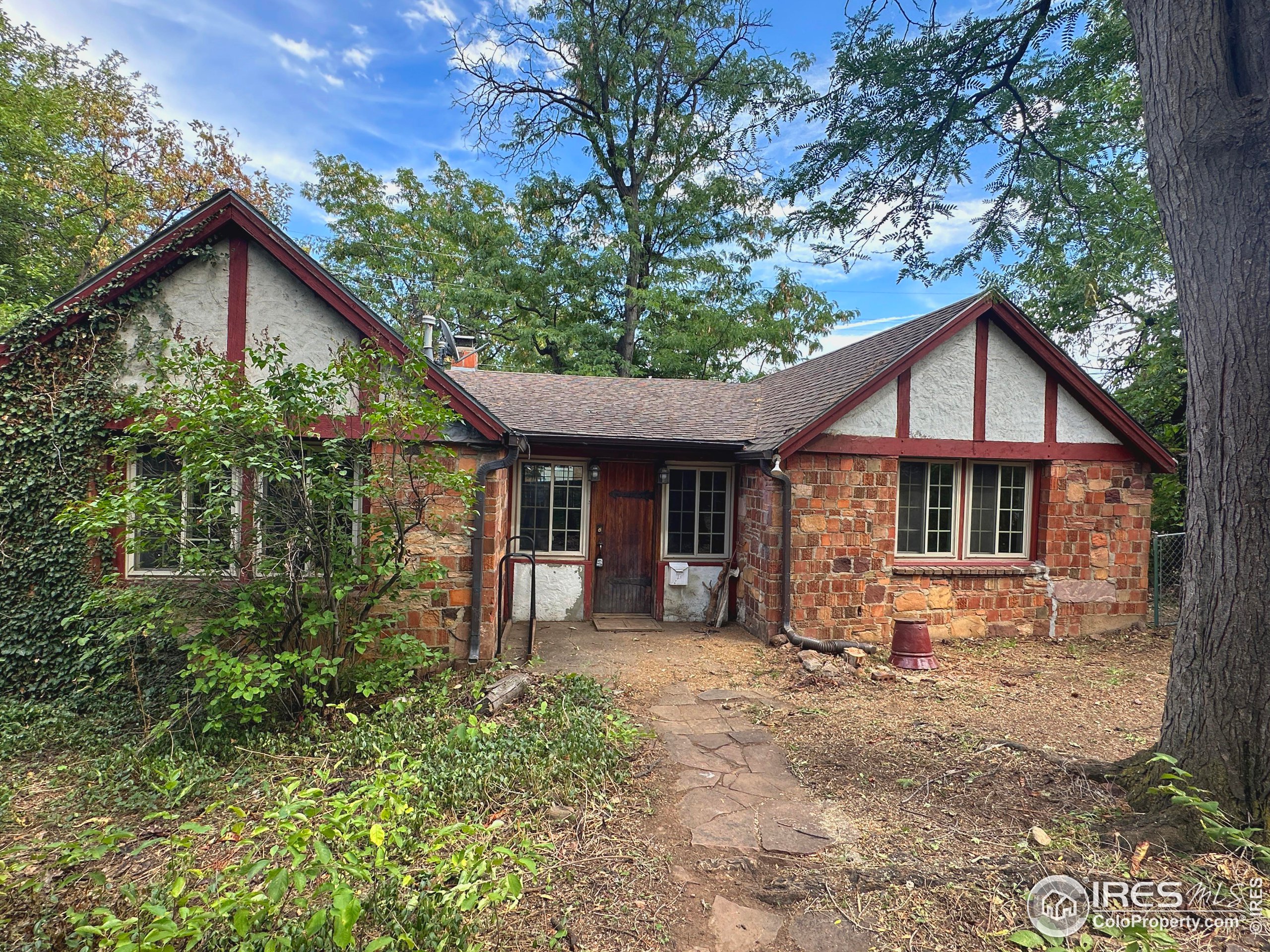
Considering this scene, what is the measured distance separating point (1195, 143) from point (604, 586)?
25.9ft

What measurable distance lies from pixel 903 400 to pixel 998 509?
241cm

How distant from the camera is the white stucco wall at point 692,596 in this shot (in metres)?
9.05

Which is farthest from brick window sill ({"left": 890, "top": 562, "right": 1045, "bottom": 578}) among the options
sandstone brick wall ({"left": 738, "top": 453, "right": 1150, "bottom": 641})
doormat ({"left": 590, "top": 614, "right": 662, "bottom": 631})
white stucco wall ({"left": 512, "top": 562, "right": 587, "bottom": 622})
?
white stucco wall ({"left": 512, "top": 562, "right": 587, "bottom": 622})

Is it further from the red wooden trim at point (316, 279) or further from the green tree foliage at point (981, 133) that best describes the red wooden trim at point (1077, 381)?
the red wooden trim at point (316, 279)

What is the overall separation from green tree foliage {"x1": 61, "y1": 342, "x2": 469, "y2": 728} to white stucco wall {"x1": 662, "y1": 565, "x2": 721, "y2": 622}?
429 cm

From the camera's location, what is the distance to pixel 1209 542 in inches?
136

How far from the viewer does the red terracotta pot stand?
7002 millimetres

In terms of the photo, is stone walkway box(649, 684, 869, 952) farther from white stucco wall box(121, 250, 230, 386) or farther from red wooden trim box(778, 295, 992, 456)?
white stucco wall box(121, 250, 230, 386)

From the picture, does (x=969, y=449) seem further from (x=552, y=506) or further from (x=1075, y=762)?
(x=552, y=506)

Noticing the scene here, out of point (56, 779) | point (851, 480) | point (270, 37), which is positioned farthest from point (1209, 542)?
point (270, 37)

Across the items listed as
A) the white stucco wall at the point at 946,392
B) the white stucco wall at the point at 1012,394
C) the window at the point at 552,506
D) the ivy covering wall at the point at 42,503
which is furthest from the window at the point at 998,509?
the ivy covering wall at the point at 42,503

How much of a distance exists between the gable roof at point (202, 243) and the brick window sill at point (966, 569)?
23.3 ft

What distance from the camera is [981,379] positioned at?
808 centimetres

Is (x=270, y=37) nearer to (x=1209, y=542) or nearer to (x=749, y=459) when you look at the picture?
(x=749, y=459)
